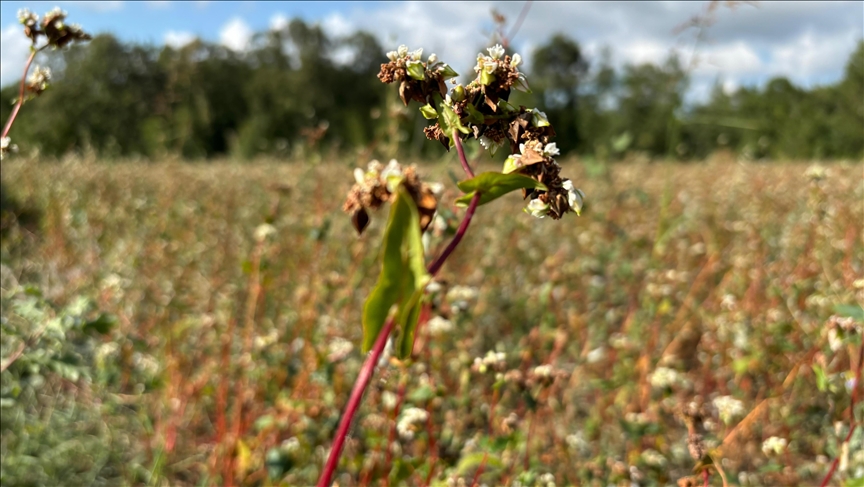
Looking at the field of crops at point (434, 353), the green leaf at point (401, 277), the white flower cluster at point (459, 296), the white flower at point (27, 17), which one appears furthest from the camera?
the white flower cluster at point (459, 296)

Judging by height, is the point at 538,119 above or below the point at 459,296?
below

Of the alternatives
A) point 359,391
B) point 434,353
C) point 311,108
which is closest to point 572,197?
point 359,391

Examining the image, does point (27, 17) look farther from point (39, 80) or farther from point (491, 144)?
point (491, 144)

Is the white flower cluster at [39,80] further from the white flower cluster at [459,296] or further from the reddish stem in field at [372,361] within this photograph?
the white flower cluster at [459,296]

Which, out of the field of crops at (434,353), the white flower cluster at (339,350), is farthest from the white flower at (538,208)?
the white flower cluster at (339,350)

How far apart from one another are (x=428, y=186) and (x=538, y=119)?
0.12 meters

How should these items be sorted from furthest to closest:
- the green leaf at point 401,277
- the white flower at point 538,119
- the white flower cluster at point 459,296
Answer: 1. the white flower cluster at point 459,296
2. the white flower at point 538,119
3. the green leaf at point 401,277

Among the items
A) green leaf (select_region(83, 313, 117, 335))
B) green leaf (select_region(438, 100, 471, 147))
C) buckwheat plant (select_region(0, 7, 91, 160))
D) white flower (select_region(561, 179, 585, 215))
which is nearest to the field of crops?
green leaf (select_region(83, 313, 117, 335))

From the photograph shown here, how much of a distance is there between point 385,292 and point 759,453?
7.55 ft

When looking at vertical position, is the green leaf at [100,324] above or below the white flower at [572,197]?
below

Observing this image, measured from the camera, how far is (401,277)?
18.3 inches

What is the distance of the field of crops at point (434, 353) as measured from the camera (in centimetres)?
157

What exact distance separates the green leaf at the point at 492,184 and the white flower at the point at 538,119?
72 millimetres

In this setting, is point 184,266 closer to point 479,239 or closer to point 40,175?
point 479,239
